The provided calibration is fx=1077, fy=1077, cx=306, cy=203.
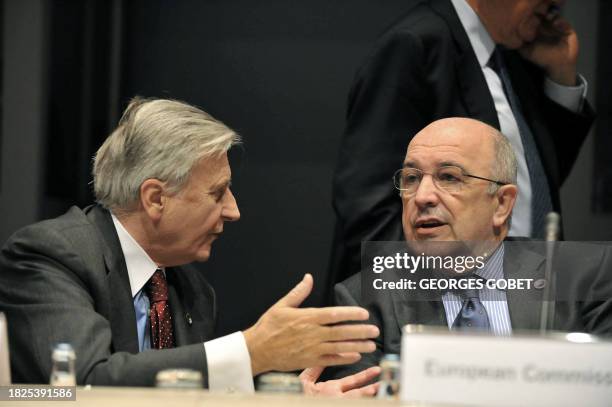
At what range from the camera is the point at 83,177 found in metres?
3.57

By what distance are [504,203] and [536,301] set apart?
→ 1.64ft

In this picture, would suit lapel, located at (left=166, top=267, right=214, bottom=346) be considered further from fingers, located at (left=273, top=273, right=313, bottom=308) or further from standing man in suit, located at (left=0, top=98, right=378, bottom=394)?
fingers, located at (left=273, top=273, right=313, bottom=308)

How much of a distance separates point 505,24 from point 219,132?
1.02 m

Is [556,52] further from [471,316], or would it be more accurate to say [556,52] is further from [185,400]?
[185,400]

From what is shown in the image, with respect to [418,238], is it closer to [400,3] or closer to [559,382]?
[559,382]

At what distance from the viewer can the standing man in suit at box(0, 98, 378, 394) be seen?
2.03 meters

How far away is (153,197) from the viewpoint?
2535 millimetres

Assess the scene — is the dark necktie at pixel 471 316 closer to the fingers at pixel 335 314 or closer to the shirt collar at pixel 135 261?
the fingers at pixel 335 314

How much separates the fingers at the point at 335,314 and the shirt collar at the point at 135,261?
24.1 inches

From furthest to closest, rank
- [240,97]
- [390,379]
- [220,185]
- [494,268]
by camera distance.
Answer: [240,97] < [220,185] < [494,268] < [390,379]

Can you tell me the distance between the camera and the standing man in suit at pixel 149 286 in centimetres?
203

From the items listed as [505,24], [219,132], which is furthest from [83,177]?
[505,24]

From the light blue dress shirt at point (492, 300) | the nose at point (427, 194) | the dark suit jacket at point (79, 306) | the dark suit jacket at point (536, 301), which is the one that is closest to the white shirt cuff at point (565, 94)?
the nose at point (427, 194)

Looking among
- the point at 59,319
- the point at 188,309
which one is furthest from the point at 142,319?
the point at 59,319
